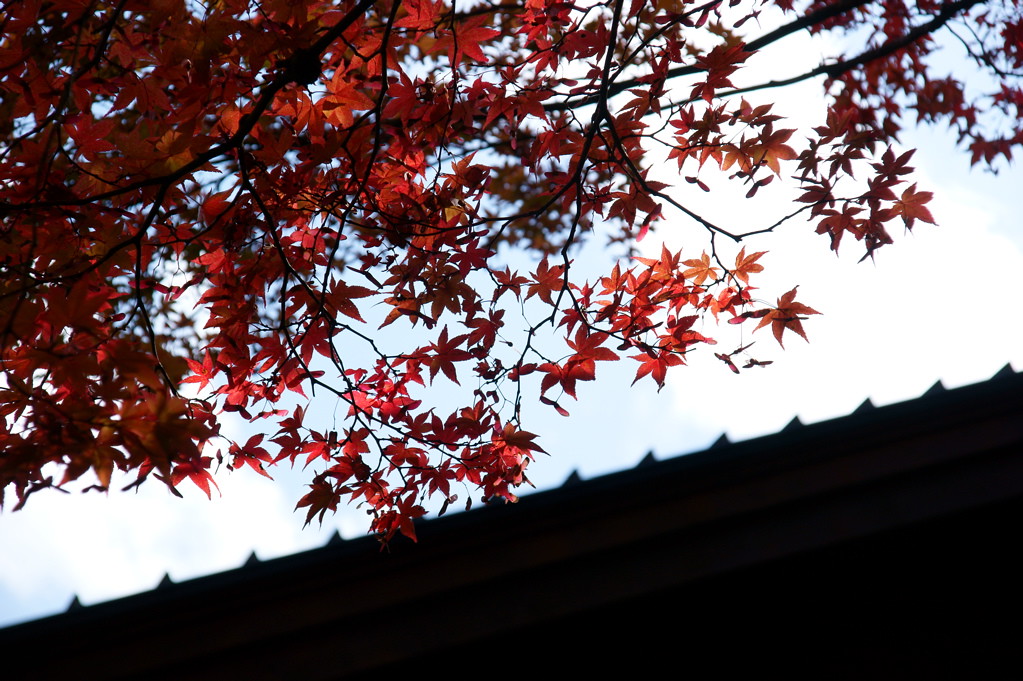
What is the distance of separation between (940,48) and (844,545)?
15.1 feet

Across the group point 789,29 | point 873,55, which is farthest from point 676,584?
point 873,55

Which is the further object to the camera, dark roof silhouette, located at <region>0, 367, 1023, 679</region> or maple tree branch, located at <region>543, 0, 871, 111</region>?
maple tree branch, located at <region>543, 0, 871, 111</region>

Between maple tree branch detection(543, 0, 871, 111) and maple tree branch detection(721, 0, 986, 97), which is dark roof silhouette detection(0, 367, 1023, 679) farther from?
maple tree branch detection(721, 0, 986, 97)

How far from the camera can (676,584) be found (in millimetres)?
2322

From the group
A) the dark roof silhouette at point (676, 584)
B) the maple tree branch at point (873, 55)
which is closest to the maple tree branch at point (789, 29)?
the maple tree branch at point (873, 55)

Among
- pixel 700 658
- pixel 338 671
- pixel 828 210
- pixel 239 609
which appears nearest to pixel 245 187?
pixel 239 609

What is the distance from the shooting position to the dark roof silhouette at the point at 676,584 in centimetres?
216

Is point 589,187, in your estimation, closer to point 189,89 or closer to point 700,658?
point 189,89

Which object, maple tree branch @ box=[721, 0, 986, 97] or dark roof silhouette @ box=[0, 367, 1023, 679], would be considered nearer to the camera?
dark roof silhouette @ box=[0, 367, 1023, 679]

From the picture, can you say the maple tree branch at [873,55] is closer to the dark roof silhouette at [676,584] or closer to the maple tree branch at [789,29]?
the maple tree branch at [789,29]

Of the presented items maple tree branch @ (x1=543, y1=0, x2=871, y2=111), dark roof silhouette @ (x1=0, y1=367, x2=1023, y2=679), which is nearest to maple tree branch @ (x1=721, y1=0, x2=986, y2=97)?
maple tree branch @ (x1=543, y1=0, x2=871, y2=111)

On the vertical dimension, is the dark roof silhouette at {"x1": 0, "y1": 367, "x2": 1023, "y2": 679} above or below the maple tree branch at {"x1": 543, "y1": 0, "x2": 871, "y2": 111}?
below

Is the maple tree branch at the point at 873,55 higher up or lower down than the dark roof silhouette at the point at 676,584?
higher up

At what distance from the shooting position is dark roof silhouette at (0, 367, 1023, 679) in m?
2.16
